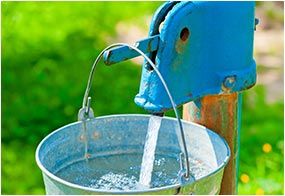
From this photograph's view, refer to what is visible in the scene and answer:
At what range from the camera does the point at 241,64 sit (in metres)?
1.91

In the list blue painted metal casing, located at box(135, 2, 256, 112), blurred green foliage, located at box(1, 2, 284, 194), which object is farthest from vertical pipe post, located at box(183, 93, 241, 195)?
blurred green foliage, located at box(1, 2, 284, 194)

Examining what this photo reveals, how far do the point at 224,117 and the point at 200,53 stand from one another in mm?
286

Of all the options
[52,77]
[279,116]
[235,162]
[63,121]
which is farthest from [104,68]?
[235,162]

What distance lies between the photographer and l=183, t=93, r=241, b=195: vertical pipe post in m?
2.02

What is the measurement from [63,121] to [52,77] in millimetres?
550

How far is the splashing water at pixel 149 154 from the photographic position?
1.94 meters

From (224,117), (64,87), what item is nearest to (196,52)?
(224,117)

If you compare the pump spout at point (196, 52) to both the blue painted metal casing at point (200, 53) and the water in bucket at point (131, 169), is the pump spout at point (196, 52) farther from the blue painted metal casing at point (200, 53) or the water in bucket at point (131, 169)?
the water in bucket at point (131, 169)

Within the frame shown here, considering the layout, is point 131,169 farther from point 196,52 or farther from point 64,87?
point 64,87

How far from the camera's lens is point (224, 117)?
2.03 metres

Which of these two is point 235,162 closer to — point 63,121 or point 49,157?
point 49,157

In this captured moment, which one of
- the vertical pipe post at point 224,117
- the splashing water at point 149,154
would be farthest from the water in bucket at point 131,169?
the vertical pipe post at point 224,117

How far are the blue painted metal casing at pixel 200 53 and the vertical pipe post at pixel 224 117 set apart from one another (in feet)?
0.32

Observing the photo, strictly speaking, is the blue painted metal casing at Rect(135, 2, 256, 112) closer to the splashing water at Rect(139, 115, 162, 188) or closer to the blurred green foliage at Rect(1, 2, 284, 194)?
the splashing water at Rect(139, 115, 162, 188)
